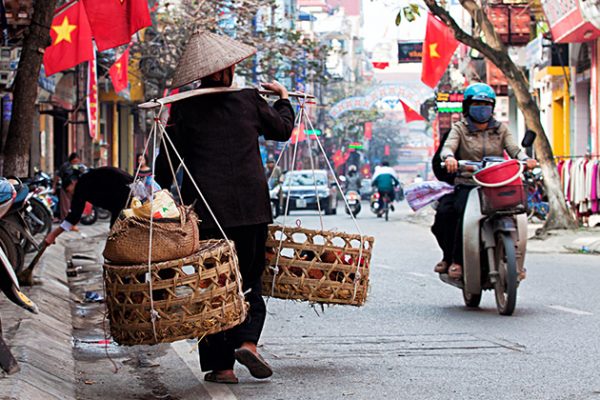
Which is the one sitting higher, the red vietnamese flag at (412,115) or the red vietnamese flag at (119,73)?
the red vietnamese flag at (119,73)

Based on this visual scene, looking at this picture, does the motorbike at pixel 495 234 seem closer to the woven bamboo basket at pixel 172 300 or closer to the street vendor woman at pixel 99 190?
the street vendor woman at pixel 99 190

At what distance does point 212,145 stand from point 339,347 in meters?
2.00

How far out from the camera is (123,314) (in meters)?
5.68

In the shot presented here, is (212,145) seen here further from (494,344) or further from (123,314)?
(494,344)

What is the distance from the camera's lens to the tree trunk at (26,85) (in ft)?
38.2

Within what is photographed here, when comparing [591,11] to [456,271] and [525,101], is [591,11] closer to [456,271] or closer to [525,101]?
[525,101]

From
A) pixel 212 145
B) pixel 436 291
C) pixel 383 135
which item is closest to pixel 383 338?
pixel 212 145

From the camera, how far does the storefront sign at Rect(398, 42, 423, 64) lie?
40594 mm

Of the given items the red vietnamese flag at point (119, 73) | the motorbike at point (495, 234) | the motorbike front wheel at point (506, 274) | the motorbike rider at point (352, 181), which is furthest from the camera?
the motorbike rider at point (352, 181)

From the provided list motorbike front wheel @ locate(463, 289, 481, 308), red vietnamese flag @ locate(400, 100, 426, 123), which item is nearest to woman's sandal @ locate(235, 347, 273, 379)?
motorbike front wheel @ locate(463, 289, 481, 308)

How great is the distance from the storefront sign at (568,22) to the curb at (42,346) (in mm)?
15321

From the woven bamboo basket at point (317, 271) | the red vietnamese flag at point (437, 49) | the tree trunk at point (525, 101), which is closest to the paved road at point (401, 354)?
the woven bamboo basket at point (317, 271)

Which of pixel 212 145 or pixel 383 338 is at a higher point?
pixel 212 145

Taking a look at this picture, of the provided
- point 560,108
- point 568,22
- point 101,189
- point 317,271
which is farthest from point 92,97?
point 317,271
